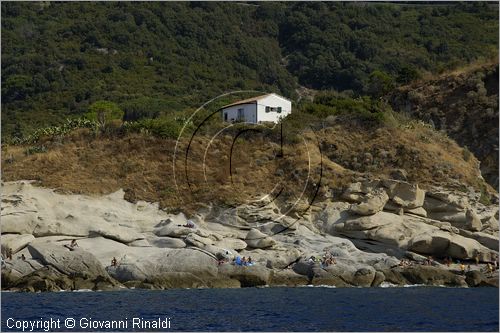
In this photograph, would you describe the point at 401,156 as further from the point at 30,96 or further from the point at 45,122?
the point at 30,96

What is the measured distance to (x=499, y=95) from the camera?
58312 mm

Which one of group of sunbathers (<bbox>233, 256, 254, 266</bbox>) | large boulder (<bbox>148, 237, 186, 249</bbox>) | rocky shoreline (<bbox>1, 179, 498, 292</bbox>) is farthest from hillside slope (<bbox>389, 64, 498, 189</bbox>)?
large boulder (<bbox>148, 237, 186, 249</bbox>)

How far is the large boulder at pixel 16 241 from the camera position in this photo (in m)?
40.9

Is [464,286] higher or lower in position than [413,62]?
lower

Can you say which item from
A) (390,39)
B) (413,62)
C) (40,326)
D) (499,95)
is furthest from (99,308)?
(390,39)

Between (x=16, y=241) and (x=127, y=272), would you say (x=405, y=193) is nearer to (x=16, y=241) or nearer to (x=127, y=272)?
(x=127, y=272)

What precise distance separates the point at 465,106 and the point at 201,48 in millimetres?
40564

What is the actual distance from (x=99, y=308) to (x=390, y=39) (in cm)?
7296

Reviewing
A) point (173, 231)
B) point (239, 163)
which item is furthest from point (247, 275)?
point (239, 163)

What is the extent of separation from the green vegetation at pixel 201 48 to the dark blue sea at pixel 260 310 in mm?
40292

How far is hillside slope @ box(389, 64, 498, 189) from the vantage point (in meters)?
57.3

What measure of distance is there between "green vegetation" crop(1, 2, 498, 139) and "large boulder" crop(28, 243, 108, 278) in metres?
36.0

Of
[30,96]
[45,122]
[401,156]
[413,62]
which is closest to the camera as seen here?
[401,156]

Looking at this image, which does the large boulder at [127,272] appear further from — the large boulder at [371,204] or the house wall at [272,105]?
the house wall at [272,105]
